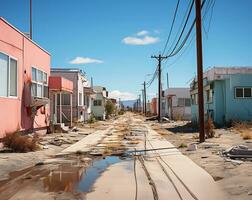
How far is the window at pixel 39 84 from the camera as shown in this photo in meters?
22.7

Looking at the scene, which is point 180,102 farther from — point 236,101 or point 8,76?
point 8,76

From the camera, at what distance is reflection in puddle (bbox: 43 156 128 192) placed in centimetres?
907

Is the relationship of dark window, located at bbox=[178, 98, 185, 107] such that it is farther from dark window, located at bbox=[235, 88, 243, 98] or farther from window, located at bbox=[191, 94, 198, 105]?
dark window, located at bbox=[235, 88, 243, 98]

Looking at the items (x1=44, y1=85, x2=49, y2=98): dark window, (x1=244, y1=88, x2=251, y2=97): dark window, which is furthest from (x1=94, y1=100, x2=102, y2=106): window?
(x1=44, y1=85, x2=49, y2=98): dark window

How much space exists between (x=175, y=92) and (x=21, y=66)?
4981 centimetres

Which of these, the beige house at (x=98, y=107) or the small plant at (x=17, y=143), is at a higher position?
the beige house at (x=98, y=107)

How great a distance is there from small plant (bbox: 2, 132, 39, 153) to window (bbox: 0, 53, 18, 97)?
1.95m

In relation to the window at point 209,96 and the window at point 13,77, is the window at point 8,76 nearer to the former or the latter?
the window at point 13,77

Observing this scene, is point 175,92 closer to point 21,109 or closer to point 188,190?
point 21,109

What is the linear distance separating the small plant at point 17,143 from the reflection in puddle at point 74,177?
12.4ft

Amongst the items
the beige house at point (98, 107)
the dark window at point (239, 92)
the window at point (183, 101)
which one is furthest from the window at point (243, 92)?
the beige house at point (98, 107)

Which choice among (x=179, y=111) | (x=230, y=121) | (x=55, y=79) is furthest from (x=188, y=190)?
(x=179, y=111)

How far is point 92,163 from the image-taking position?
13.2 meters

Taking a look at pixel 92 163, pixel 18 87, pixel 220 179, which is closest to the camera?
pixel 220 179
